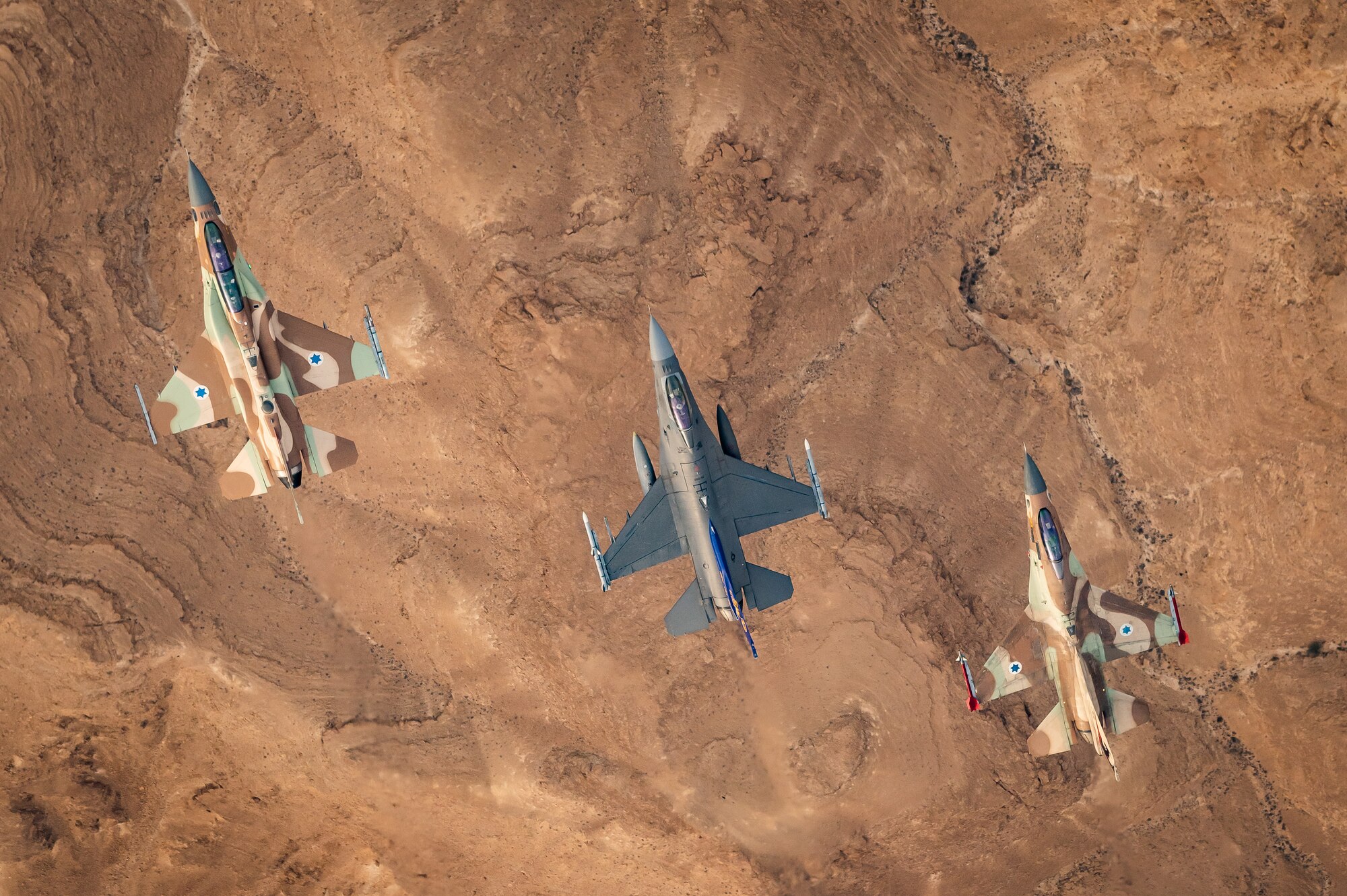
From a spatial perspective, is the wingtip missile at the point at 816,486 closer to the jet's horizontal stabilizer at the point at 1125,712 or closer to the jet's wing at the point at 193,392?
the jet's horizontal stabilizer at the point at 1125,712

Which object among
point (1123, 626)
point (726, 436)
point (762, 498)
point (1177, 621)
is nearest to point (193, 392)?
point (726, 436)

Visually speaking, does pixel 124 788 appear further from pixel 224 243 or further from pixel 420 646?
pixel 224 243

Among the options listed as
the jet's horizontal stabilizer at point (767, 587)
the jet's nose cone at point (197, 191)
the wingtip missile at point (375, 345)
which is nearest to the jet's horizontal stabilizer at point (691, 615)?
the jet's horizontal stabilizer at point (767, 587)

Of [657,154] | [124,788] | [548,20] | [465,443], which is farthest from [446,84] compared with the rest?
[124,788]

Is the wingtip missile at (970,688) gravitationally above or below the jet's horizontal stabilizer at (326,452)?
below

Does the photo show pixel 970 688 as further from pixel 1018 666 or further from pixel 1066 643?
pixel 1066 643

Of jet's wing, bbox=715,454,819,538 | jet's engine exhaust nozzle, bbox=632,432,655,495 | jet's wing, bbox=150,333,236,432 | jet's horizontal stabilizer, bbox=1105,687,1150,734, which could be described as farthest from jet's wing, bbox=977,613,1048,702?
jet's wing, bbox=150,333,236,432
